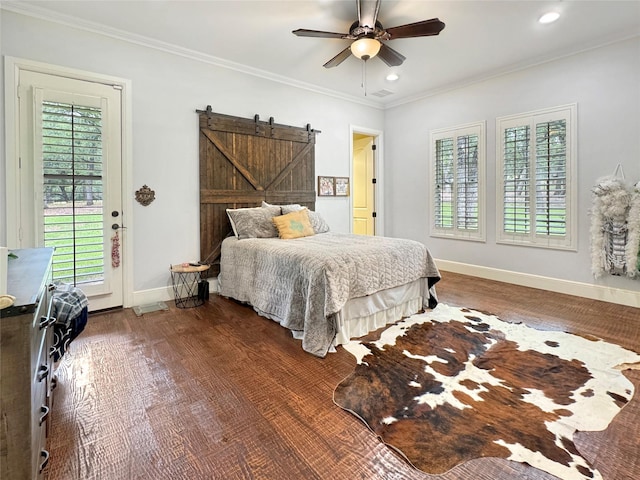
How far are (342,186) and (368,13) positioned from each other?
295 centimetres

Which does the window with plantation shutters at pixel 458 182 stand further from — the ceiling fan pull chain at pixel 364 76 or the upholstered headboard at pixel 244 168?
the upholstered headboard at pixel 244 168

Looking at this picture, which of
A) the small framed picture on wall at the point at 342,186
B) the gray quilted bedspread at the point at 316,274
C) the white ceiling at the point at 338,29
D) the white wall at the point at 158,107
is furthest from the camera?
the small framed picture on wall at the point at 342,186

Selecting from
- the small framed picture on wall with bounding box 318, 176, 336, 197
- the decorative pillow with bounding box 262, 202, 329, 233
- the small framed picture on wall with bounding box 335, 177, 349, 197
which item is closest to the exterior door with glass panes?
the decorative pillow with bounding box 262, 202, 329, 233

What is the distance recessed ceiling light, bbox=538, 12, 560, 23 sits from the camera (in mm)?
3303

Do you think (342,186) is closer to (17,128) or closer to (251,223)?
(251,223)

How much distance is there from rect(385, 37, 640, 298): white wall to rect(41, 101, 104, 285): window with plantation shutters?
188 inches

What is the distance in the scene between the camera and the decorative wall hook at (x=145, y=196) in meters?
3.74

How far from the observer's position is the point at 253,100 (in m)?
4.66

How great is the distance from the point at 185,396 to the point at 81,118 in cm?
297

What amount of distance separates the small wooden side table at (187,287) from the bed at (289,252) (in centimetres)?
26

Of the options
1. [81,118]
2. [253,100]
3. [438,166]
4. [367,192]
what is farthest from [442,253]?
[81,118]

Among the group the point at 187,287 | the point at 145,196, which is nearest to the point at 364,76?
the point at 145,196

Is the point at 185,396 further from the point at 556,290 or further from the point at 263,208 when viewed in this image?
the point at 556,290

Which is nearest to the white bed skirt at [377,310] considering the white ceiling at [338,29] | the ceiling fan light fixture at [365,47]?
the ceiling fan light fixture at [365,47]
